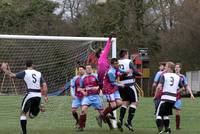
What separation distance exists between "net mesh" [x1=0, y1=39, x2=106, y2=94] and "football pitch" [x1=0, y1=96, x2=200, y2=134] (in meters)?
1.04

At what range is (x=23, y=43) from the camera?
2184cm

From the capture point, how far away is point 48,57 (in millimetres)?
23688

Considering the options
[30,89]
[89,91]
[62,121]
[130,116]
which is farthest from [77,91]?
[62,121]

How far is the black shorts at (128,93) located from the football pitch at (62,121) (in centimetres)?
100

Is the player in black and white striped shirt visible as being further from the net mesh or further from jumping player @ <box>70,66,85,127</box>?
the net mesh

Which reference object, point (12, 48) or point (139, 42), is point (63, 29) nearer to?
point (139, 42)

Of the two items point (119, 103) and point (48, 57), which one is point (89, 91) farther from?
point (48, 57)

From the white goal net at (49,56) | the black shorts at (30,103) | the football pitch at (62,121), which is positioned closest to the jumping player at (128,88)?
the football pitch at (62,121)

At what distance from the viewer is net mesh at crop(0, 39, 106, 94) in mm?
21141

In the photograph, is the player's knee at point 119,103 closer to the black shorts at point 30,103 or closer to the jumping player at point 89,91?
the jumping player at point 89,91

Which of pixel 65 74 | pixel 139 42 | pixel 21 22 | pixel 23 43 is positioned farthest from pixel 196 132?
pixel 21 22

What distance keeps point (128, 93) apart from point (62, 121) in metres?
4.28

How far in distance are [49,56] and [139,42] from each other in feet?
129

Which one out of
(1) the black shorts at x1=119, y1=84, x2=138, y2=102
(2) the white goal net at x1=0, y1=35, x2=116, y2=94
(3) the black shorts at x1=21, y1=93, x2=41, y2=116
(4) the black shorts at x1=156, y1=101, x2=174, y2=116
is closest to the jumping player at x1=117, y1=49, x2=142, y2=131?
(1) the black shorts at x1=119, y1=84, x2=138, y2=102
